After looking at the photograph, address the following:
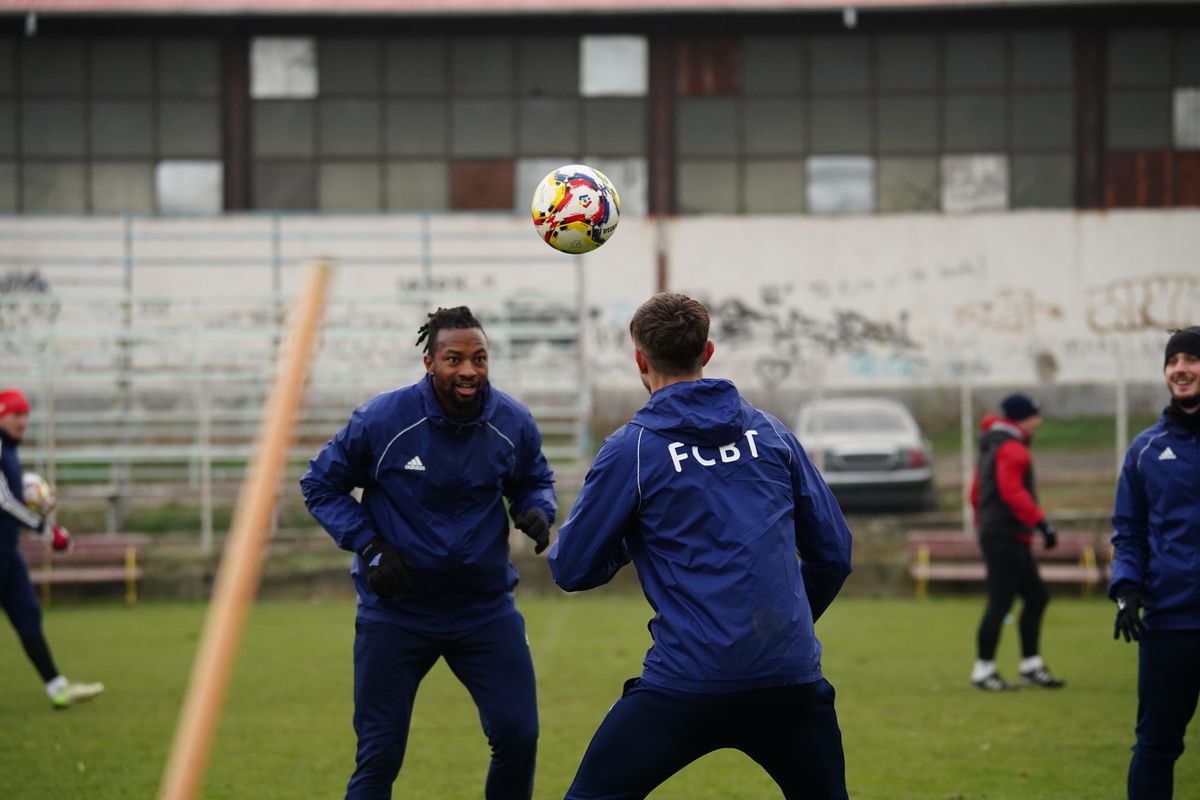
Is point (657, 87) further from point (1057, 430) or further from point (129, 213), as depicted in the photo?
point (1057, 430)

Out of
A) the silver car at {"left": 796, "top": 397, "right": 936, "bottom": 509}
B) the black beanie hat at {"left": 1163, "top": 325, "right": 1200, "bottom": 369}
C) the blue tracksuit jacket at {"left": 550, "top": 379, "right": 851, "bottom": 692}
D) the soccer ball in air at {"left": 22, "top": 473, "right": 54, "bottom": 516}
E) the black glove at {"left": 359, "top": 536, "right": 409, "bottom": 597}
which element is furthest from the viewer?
the silver car at {"left": 796, "top": 397, "right": 936, "bottom": 509}

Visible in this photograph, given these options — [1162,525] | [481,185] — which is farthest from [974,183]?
[1162,525]

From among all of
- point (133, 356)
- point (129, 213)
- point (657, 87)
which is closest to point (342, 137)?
point (129, 213)

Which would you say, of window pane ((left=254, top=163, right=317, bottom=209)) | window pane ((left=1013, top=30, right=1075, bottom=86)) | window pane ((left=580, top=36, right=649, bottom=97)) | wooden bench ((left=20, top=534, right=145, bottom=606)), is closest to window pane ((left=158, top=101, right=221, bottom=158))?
window pane ((left=254, top=163, right=317, bottom=209))

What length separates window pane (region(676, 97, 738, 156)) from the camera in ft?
97.0

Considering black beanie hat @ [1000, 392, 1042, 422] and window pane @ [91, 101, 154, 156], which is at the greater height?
window pane @ [91, 101, 154, 156]

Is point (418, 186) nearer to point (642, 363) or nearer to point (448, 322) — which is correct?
point (448, 322)

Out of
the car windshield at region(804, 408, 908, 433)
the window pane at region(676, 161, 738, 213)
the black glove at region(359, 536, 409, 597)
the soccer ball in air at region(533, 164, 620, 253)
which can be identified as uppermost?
the window pane at region(676, 161, 738, 213)

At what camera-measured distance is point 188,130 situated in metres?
29.5

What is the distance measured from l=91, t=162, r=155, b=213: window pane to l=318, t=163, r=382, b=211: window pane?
3.39m

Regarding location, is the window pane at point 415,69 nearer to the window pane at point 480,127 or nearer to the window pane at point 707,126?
the window pane at point 480,127

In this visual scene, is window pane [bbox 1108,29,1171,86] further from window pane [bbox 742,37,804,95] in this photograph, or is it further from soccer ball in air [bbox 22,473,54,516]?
soccer ball in air [bbox 22,473,54,516]

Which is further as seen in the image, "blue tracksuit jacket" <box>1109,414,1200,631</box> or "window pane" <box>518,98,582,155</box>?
"window pane" <box>518,98,582,155</box>

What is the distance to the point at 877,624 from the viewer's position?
14.7 m
